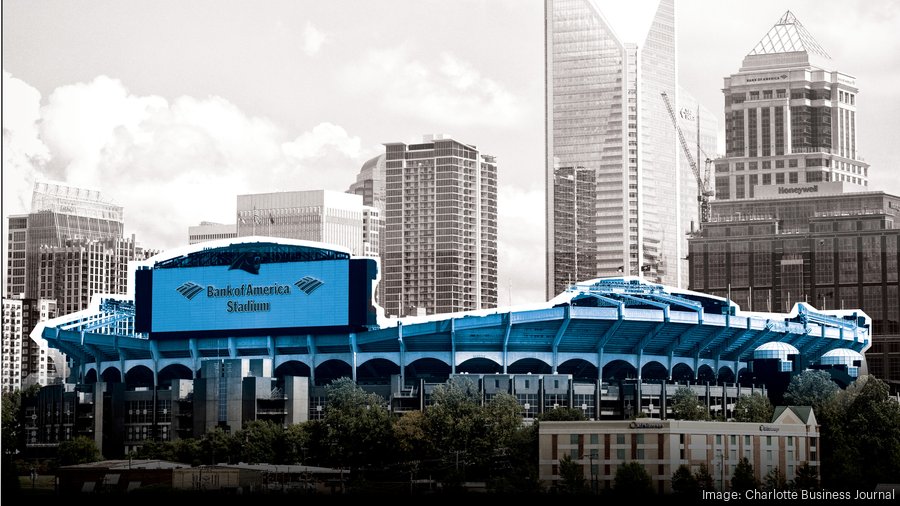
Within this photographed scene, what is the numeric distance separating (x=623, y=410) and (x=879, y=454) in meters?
24.1

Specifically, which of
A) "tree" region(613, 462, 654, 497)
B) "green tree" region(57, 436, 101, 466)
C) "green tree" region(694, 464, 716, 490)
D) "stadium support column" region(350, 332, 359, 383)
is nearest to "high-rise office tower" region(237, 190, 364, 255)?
"stadium support column" region(350, 332, 359, 383)

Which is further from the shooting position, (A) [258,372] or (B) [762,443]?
(A) [258,372]

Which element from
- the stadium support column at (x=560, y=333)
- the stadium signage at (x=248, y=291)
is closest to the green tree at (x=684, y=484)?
the stadium support column at (x=560, y=333)

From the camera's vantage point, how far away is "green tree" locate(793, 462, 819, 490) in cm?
7844

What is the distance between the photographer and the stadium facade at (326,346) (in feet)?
364

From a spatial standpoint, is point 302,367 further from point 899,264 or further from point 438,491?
point 899,264

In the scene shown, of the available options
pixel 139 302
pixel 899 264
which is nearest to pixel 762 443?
pixel 139 302

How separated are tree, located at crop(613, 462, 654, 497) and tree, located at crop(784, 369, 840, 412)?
3442cm

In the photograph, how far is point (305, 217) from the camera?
18600cm

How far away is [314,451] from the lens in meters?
102

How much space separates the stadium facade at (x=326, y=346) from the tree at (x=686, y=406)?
1.44m

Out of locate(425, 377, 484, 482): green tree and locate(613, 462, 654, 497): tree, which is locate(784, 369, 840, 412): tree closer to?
locate(425, 377, 484, 482): green tree

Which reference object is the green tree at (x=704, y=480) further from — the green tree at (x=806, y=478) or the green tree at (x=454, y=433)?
the green tree at (x=454, y=433)

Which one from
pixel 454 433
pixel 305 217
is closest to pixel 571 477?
pixel 454 433
